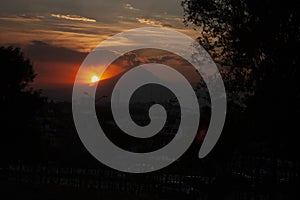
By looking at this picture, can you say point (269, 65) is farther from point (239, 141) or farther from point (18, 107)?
point (18, 107)

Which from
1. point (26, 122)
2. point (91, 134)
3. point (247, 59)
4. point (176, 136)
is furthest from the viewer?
point (91, 134)

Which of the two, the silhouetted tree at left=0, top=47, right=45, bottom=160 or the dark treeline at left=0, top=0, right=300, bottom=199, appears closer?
the dark treeline at left=0, top=0, right=300, bottom=199

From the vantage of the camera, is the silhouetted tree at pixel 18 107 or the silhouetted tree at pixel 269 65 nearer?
the silhouetted tree at pixel 269 65

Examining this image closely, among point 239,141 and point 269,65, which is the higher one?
point 269,65

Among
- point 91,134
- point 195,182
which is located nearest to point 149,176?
point 195,182

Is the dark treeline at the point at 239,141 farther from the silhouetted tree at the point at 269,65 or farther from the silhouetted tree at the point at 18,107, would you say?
the silhouetted tree at the point at 18,107

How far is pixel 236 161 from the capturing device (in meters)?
13.7

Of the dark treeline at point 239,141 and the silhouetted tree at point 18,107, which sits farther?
the silhouetted tree at point 18,107

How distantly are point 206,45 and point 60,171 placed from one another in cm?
629

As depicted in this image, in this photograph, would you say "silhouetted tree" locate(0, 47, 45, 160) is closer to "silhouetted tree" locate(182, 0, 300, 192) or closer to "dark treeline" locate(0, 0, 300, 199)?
"dark treeline" locate(0, 0, 300, 199)

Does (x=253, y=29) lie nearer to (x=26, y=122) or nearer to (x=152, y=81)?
(x=152, y=81)

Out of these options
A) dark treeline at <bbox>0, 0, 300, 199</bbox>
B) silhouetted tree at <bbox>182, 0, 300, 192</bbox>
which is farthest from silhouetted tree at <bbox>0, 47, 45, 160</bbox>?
silhouetted tree at <bbox>182, 0, 300, 192</bbox>

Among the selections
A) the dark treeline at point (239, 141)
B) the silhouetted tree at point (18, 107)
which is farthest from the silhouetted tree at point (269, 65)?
the silhouetted tree at point (18, 107)

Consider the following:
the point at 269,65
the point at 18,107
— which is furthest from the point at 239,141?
the point at 18,107
